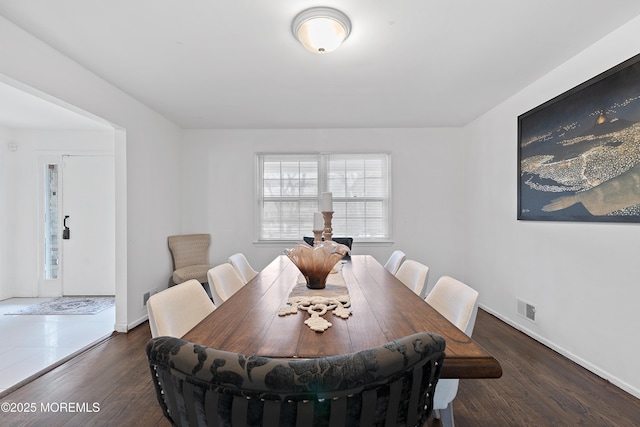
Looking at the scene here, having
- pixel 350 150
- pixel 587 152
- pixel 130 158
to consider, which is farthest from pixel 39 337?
pixel 587 152

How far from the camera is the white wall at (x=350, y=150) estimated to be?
470cm

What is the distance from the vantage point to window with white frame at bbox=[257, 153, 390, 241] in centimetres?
479

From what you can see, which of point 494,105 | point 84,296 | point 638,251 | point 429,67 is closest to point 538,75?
point 494,105

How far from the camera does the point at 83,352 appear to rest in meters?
2.80

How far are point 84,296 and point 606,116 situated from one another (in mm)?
6360

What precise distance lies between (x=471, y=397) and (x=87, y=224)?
5.24m

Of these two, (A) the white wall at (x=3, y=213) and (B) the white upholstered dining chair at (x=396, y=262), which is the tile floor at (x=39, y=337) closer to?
(A) the white wall at (x=3, y=213)

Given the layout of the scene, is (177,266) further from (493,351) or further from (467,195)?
(467,195)

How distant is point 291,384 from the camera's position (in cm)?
56

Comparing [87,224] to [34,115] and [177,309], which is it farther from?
[177,309]

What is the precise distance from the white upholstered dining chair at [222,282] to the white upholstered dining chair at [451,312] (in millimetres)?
1270

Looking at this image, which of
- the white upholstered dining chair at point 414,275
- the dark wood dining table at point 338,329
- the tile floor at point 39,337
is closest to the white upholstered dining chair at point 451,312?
the dark wood dining table at point 338,329

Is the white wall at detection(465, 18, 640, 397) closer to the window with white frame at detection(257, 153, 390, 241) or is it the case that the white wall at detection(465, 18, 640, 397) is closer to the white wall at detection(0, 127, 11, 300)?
the window with white frame at detection(257, 153, 390, 241)

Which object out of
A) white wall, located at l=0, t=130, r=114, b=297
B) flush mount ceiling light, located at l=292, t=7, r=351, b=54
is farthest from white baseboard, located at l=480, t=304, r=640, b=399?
white wall, located at l=0, t=130, r=114, b=297
